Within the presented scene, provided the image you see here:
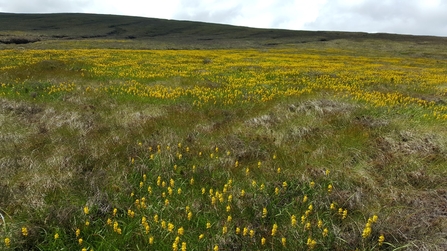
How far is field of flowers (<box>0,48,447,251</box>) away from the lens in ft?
14.7

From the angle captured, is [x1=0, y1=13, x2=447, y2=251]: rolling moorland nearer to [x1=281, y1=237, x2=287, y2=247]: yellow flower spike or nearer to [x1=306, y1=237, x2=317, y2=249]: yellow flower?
[x1=306, y1=237, x2=317, y2=249]: yellow flower

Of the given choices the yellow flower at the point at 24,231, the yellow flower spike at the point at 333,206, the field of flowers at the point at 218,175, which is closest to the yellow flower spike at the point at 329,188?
the field of flowers at the point at 218,175

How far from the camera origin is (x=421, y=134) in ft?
26.1

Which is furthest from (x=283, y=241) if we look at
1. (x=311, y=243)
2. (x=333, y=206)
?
(x=333, y=206)

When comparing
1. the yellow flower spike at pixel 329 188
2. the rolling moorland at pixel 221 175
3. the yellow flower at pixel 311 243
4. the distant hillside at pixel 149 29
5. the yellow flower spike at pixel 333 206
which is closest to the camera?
the yellow flower at pixel 311 243

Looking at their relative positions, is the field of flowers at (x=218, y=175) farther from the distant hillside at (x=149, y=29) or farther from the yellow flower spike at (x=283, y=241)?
the distant hillside at (x=149, y=29)

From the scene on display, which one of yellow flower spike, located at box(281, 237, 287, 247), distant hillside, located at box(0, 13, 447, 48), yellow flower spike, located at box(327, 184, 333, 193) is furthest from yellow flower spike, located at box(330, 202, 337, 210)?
distant hillside, located at box(0, 13, 447, 48)

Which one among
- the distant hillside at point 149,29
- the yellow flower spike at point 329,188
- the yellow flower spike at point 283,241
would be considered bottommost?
the yellow flower spike at point 283,241

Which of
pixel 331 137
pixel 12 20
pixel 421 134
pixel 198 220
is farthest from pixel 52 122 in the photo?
pixel 12 20

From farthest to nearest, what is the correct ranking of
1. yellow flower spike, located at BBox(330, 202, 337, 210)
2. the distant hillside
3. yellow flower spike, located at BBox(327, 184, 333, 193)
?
the distant hillside, yellow flower spike, located at BBox(327, 184, 333, 193), yellow flower spike, located at BBox(330, 202, 337, 210)

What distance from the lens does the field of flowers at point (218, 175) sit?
4480mm

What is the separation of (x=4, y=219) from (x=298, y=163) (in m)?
4.99

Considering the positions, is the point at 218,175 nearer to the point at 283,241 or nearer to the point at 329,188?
the point at 329,188

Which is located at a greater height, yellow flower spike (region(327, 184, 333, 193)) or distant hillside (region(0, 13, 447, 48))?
distant hillside (region(0, 13, 447, 48))
